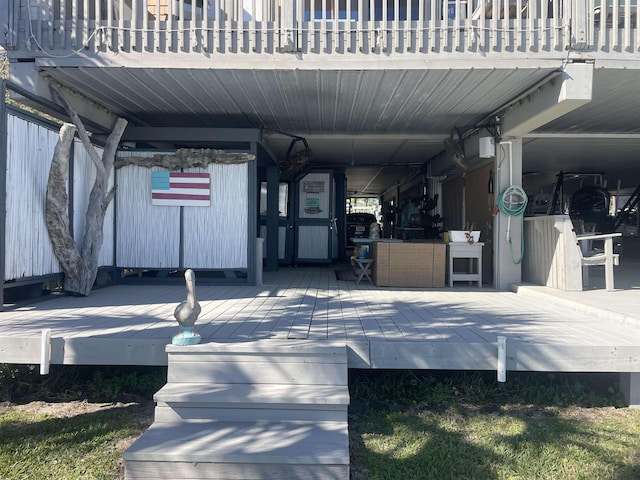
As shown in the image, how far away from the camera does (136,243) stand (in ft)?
22.4

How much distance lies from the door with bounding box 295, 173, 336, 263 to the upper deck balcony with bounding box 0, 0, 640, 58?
6170mm

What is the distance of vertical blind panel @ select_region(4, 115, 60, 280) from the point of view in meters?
4.75

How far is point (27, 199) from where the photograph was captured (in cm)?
501

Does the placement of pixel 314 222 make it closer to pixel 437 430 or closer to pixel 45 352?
pixel 45 352

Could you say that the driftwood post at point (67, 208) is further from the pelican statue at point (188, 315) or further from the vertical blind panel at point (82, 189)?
the pelican statue at point (188, 315)

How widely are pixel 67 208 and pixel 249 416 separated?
3.76 metres

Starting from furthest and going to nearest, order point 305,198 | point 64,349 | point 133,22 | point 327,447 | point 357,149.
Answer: point 305,198
point 357,149
point 133,22
point 64,349
point 327,447

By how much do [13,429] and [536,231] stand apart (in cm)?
632

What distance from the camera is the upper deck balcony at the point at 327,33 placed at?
4.91 metres

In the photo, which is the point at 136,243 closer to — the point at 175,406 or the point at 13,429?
the point at 13,429

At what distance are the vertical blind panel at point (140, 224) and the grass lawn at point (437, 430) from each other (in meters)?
2.90

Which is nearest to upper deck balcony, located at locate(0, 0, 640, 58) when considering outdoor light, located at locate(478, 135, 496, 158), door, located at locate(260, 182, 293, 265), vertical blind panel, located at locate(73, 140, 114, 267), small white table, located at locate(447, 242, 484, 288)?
vertical blind panel, located at locate(73, 140, 114, 267)

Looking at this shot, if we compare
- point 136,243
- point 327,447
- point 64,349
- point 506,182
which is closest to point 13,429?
point 64,349

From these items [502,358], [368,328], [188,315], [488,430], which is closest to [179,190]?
[188,315]
